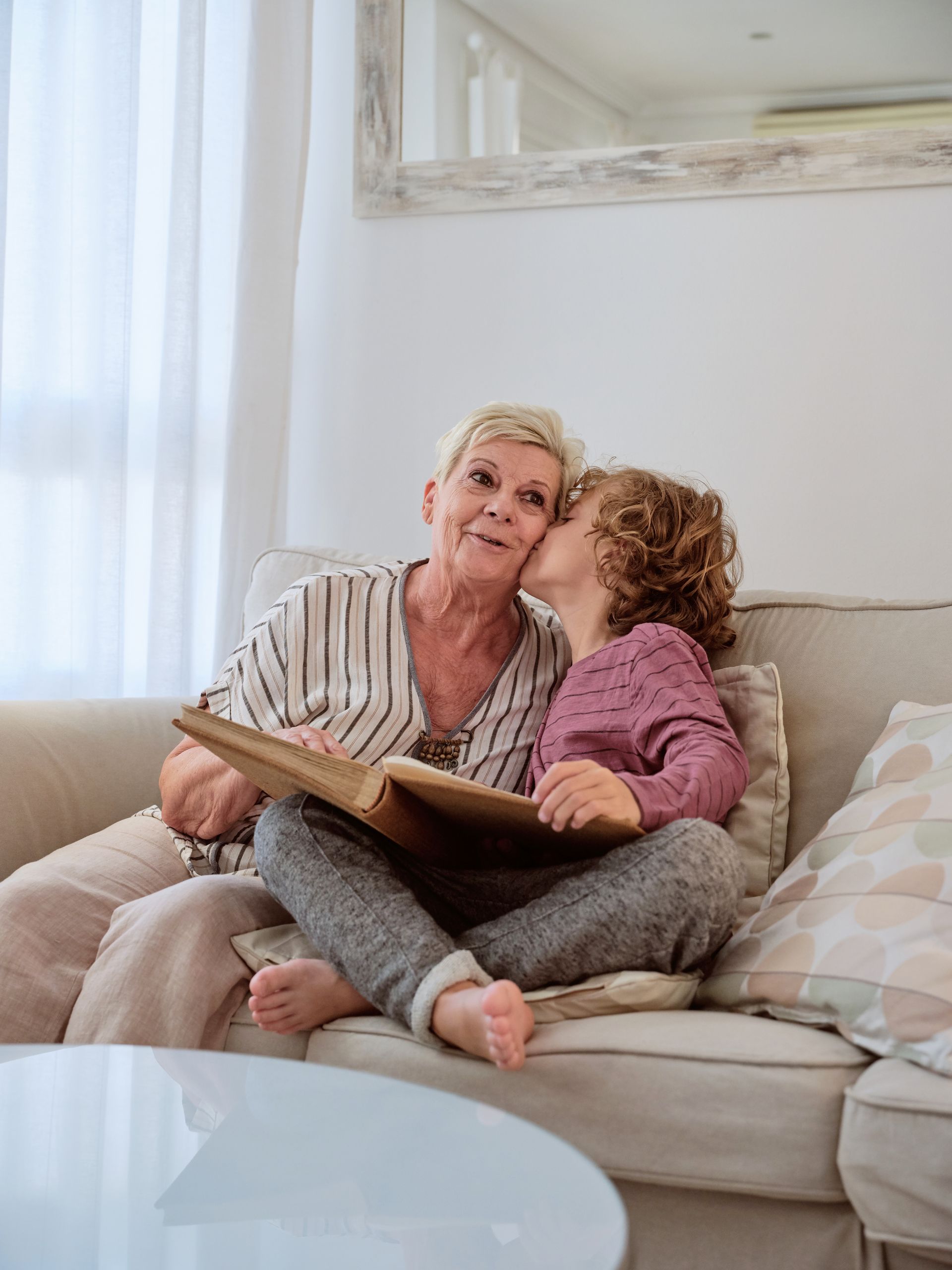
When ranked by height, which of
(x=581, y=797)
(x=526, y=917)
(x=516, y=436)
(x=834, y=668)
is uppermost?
(x=516, y=436)

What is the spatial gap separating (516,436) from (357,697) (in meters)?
0.44

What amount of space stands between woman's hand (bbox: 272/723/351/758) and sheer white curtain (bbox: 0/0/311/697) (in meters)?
1.09

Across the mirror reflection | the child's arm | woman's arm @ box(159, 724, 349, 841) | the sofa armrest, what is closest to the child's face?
the child's arm

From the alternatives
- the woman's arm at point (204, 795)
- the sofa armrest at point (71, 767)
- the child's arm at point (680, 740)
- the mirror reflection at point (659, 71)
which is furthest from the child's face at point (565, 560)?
the mirror reflection at point (659, 71)

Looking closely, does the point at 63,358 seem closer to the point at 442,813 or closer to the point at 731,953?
the point at 442,813

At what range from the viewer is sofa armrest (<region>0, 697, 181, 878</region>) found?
5.04 ft

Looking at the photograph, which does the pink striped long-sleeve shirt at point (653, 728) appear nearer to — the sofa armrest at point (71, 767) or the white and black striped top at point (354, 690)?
the white and black striped top at point (354, 690)

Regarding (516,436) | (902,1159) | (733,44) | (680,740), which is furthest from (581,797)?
(733,44)

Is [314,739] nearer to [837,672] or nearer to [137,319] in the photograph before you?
[837,672]

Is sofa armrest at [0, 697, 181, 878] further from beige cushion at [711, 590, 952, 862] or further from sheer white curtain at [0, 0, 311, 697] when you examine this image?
beige cushion at [711, 590, 952, 862]

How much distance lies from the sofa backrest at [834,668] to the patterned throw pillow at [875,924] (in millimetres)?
94

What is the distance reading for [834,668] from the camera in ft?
4.91

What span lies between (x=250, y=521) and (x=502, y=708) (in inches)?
41.3

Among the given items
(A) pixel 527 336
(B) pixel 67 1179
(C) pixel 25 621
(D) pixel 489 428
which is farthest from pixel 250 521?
(B) pixel 67 1179
